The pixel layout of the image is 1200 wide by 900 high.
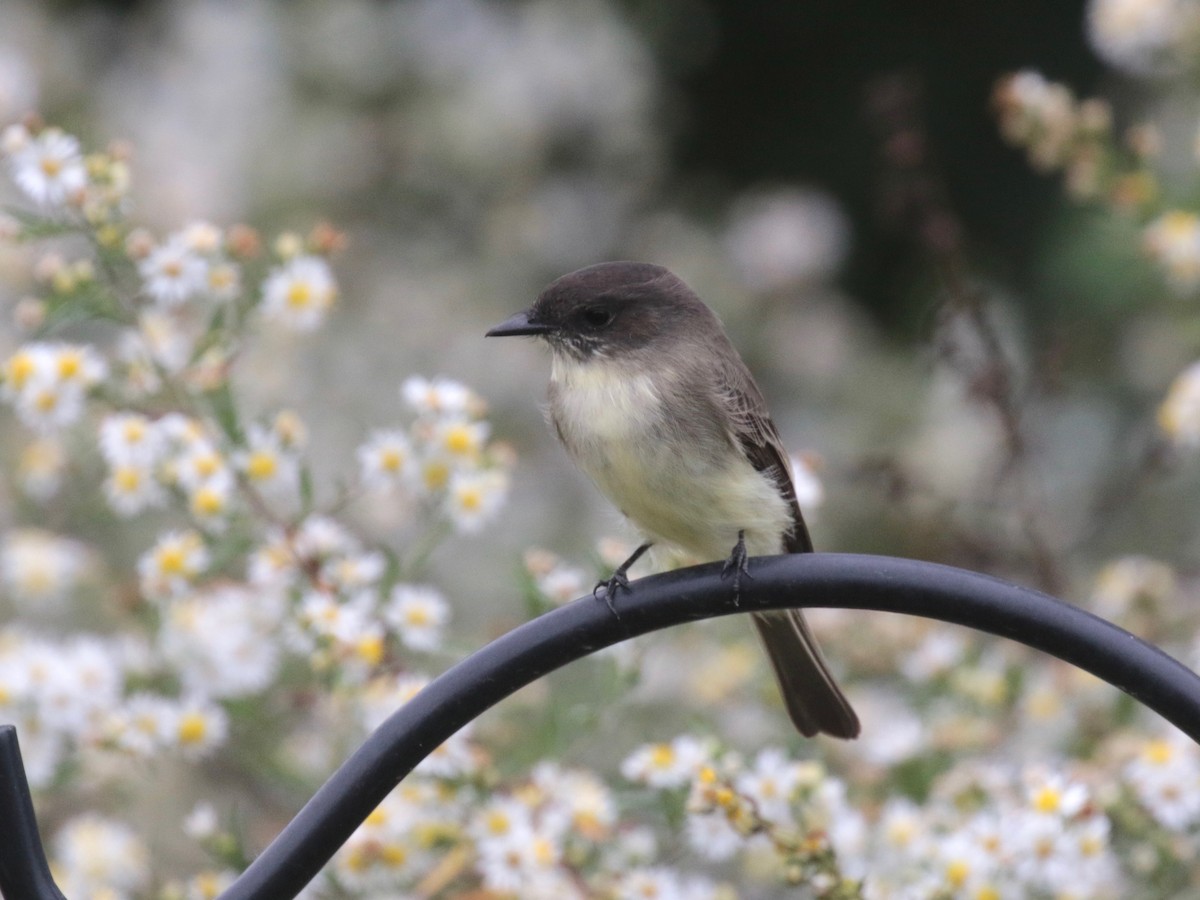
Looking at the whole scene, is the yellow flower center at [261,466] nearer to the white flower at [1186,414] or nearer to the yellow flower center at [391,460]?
the yellow flower center at [391,460]

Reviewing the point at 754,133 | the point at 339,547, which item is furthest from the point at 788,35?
the point at 339,547

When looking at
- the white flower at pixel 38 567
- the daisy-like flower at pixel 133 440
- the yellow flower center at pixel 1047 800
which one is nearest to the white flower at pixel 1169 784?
the yellow flower center at pixel 1047 800

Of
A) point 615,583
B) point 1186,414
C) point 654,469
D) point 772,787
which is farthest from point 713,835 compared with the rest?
point 1186,414

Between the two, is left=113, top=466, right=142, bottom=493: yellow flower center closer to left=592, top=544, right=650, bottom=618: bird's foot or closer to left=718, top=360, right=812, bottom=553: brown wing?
left=592, top=544, right=650, bottom=618: bird's foot

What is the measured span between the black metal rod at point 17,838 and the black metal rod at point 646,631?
0.69 ft

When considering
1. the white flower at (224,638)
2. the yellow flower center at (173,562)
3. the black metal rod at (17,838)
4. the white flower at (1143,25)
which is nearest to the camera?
the black metal rod at (17,838)

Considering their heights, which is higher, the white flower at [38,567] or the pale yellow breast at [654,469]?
the white flower at [38,567]

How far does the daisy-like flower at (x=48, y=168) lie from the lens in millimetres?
2631

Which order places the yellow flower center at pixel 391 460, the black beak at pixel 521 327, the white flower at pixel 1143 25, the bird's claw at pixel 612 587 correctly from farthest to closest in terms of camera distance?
the white flower at pixel 1143 25, the yellow flower center at pixel 391 460, the black beak at pixel 521 327, the bird's claw at pixel 612 587

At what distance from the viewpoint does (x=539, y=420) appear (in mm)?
5391

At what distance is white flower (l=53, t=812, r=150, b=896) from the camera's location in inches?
114

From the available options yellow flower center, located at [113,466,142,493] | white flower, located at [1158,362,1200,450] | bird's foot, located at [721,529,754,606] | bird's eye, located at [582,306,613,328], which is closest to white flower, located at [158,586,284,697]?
yellow flower center, located at [113,466,142,493]

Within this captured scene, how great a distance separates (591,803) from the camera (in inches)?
106

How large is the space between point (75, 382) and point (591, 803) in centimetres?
115
